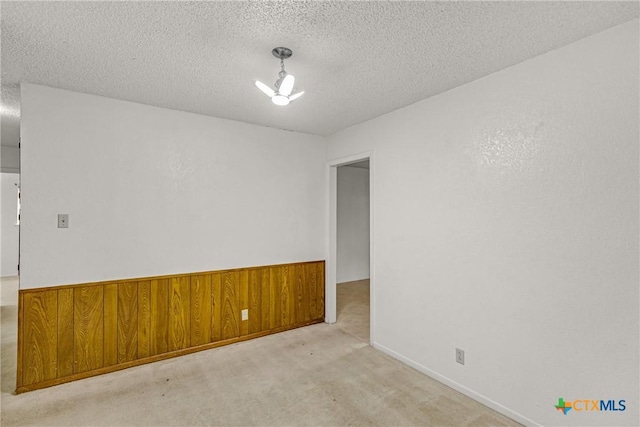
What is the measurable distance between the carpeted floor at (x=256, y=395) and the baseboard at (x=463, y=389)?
5 centimetres

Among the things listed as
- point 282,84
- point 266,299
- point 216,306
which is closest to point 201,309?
point 216,306

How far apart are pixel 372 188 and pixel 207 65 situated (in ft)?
6.49

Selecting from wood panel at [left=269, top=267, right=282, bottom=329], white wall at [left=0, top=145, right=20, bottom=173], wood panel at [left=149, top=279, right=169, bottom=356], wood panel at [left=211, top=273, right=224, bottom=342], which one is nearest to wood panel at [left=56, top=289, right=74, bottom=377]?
wood panel at [left=149, top=279, right=169, bottom=356]

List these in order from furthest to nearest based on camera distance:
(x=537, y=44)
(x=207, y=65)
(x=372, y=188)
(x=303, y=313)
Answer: (x=303, y=313), (x=372, y=188), (x=207, y=65), (x=537, y=44)

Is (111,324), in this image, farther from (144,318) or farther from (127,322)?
(144,318)

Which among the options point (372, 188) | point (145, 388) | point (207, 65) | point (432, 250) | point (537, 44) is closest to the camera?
point (537, 44)

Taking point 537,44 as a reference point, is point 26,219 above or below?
below

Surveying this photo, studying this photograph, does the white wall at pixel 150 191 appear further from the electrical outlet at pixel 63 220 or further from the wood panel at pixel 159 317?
the wood panel at pixel 159 317

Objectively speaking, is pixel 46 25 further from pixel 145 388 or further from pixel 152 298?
pixel 145 388

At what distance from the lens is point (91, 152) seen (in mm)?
2760


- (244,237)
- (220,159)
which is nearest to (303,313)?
(244,237)

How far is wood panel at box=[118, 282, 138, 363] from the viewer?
285 cm

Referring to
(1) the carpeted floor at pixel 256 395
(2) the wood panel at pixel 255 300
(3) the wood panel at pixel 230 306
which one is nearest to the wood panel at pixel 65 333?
(1) the carpeted floor at pixel 256 395

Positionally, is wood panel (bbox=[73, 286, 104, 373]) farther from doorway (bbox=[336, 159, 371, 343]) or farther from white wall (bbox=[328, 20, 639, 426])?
doorway (bbox=[336, 159, 371, 343])
